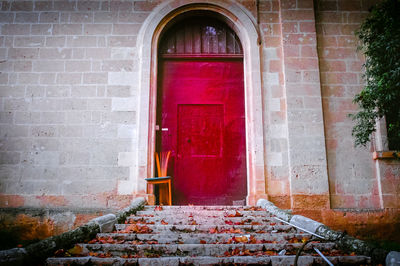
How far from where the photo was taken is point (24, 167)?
5.29 m

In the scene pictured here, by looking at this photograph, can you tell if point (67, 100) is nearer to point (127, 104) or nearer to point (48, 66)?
point (48, 66)

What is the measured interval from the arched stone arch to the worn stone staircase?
117 centimetres

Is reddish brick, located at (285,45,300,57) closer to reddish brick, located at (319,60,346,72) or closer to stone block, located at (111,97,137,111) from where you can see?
reddish brick, located at (319,60,346,72)

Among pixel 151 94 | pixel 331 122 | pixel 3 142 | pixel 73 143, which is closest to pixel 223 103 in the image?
pixel 151 94

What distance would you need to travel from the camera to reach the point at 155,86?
5.68m

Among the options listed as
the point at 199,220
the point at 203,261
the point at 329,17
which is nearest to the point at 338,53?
the point at 329,17

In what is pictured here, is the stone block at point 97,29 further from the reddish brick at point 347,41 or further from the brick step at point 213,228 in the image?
the reddish brick at point 347,41

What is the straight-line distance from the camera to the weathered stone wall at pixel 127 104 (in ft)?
17.1

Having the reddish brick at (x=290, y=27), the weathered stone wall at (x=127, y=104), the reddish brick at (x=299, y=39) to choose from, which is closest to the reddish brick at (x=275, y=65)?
the weathered stone wall at (x=127, y=104)

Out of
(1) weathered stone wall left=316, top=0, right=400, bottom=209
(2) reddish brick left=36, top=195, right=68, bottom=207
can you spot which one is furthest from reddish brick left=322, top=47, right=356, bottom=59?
(2) reddish brick left=36, top=195, right=68, bottom=207

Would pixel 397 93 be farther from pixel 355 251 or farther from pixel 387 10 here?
pixel 355 251

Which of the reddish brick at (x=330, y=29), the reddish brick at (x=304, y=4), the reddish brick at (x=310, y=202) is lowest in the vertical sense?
the reddish brick at (x=310, y=202)

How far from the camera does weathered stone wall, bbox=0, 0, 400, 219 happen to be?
520 centimetres

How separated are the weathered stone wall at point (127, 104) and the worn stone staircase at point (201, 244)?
142cm
